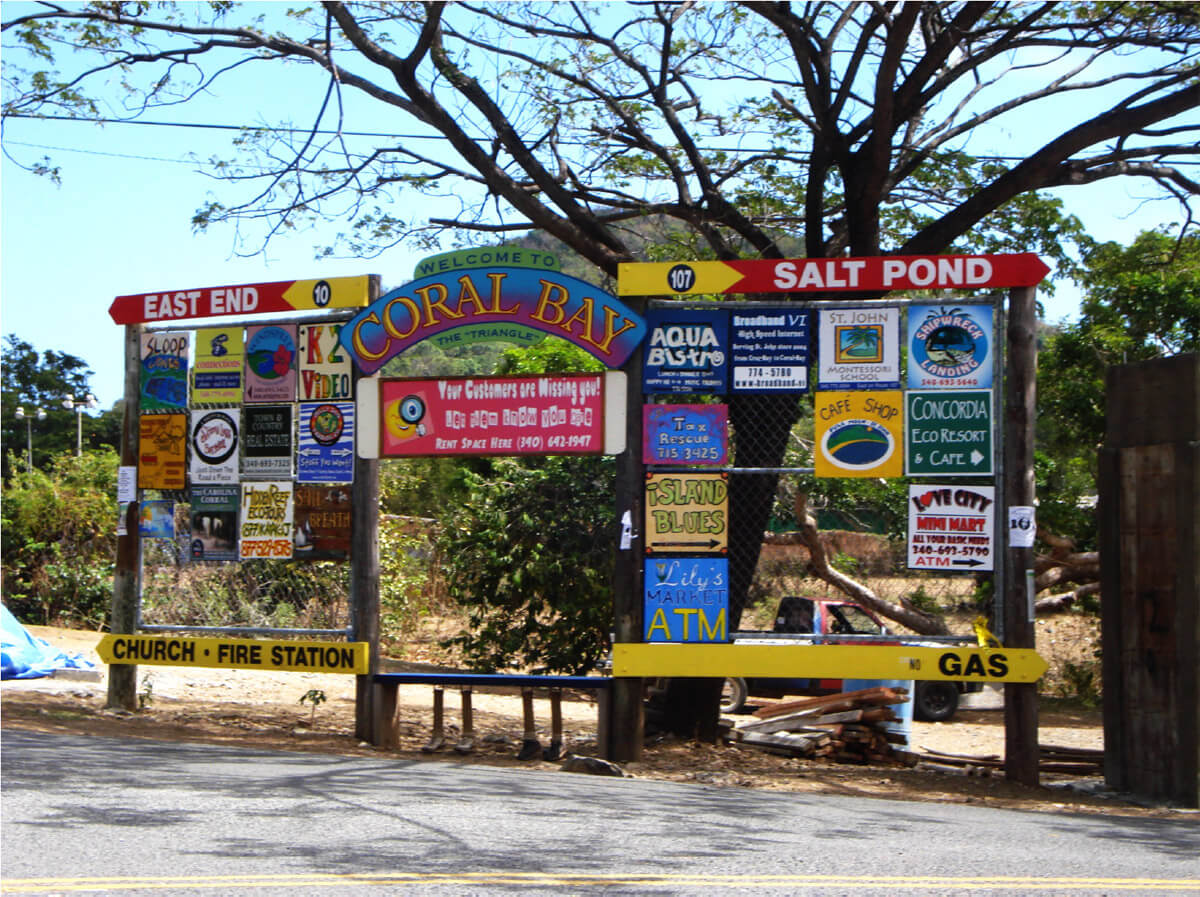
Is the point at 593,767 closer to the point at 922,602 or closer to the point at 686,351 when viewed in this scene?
the point at 686,351

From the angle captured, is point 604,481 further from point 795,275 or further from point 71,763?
point 71,763

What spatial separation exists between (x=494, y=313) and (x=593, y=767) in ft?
12.3

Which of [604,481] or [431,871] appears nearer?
[431,871]

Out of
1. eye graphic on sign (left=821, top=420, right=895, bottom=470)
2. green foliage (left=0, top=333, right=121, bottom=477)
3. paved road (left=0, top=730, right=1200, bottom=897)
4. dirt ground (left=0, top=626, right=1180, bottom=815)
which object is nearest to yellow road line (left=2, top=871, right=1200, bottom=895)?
paved road (left=0, top=730, right=1200, bottom=897)

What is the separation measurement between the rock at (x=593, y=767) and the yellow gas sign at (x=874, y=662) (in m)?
0.95

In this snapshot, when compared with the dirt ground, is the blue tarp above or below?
above

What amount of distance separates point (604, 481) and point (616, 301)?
20.5ft

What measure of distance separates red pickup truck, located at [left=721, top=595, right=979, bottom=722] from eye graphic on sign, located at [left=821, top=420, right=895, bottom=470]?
5.99 meters

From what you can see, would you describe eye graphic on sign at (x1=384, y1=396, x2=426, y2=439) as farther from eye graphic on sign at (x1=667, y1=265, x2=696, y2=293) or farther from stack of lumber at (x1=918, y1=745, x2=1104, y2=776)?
stack of lumber at (x1=918, y1=745, x2=1104, y2=776)

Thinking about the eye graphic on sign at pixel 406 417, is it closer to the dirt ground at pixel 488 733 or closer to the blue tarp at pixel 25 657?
the dirt ground at pixel 488 733

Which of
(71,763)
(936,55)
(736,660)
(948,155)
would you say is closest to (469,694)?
(736,660)

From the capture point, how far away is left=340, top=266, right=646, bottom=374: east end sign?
31.2ft

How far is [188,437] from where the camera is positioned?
11.0 meters

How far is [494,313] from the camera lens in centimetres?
982
